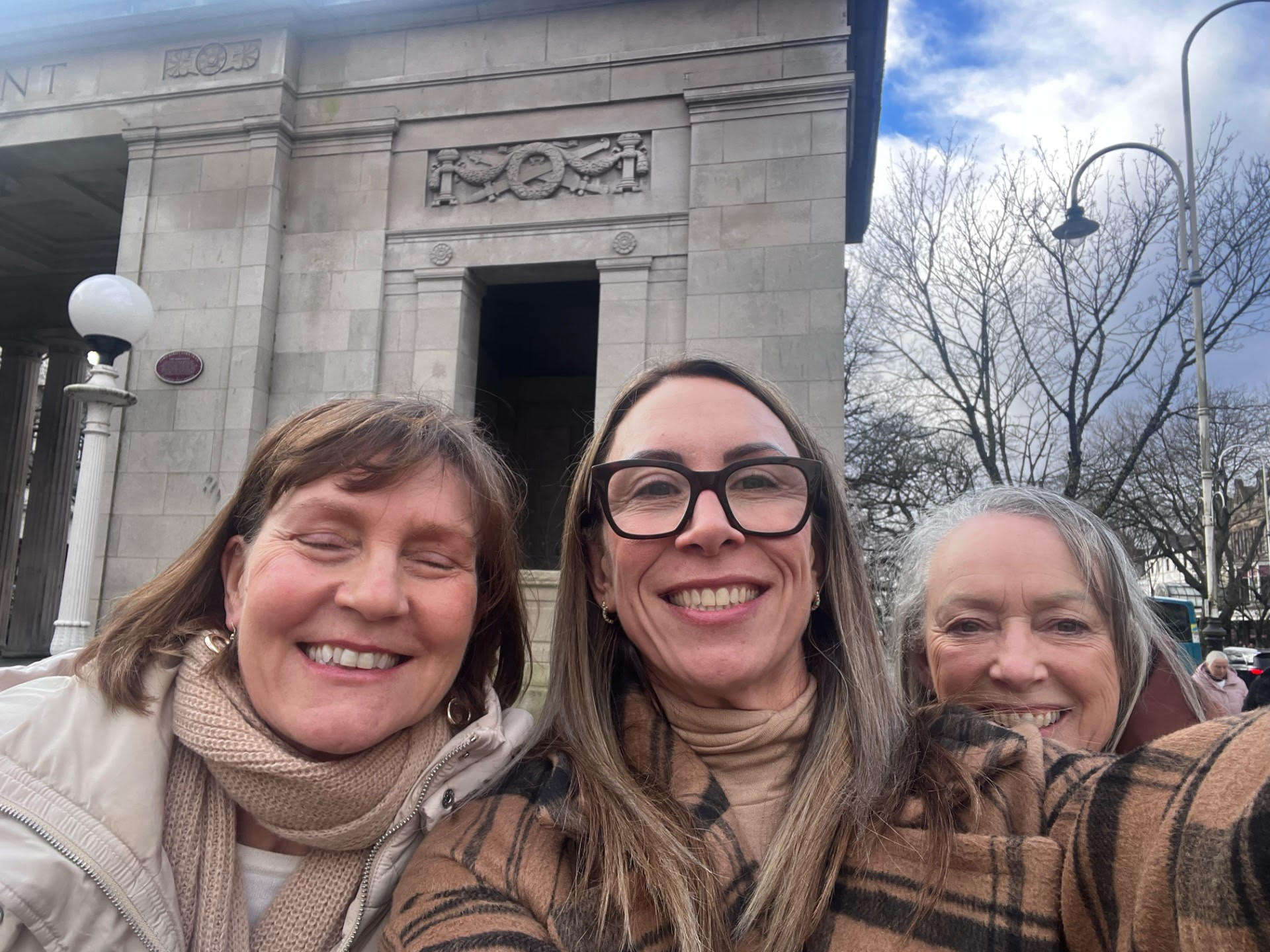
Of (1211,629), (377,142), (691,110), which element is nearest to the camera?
(691,110)

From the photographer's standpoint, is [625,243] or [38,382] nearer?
[625,243]

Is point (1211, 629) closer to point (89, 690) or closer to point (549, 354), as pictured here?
point (549, 354)

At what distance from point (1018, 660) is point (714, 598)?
0.86m

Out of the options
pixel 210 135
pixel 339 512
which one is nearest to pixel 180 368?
pixel 210 135

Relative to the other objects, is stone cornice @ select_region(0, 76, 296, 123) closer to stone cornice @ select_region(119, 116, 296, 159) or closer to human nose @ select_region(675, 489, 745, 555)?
stone cornice @ select_region(119, 116, 296, 159)

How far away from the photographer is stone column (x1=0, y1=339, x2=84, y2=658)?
17.4 m

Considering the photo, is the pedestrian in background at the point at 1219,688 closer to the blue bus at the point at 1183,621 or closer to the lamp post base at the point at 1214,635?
the blue bus at the point at 1183,621

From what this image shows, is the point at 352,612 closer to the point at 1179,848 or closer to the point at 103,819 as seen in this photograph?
the point at 103,819

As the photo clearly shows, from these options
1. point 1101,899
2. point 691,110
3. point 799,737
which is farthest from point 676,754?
point 691,110

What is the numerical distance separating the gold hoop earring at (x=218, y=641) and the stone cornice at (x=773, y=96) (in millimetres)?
9153

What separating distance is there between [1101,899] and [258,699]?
1635 millimetres

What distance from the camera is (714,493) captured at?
5.90 ft

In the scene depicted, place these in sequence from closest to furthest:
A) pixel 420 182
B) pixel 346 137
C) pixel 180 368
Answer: pixel 180 368, pixel 420 182, pixel 346 137

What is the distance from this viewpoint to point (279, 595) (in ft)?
5.93
